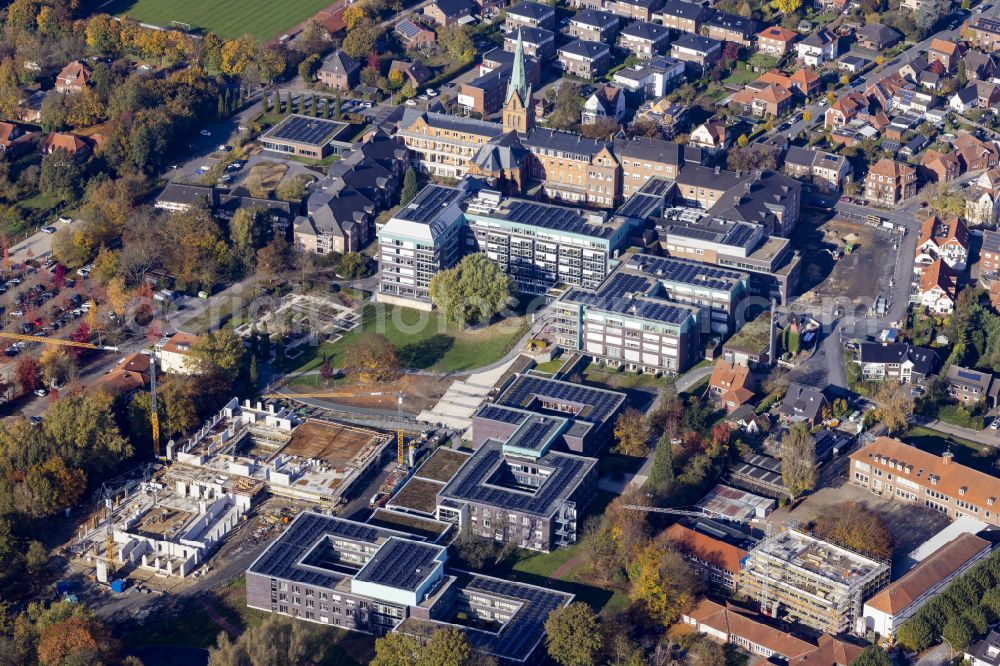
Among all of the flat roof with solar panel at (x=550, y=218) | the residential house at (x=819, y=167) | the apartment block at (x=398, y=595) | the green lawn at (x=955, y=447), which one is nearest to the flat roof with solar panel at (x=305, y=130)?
the flat roof with solar panel at (x=550, y=218)

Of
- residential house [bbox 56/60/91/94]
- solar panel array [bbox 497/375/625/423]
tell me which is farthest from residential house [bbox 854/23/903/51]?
residential house [bbox 56/60/91/94]

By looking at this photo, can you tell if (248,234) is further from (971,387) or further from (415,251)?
(971,387)

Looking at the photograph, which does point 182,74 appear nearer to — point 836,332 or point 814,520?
point 836,332

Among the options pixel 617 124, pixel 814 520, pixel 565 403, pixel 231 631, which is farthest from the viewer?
pixel 617 124

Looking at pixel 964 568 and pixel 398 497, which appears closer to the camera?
pixel 964 568

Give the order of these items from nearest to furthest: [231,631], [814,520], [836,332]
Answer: [231,631]
[814,520]
[836,332]

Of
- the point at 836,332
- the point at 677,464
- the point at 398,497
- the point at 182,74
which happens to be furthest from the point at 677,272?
the point at 182,74

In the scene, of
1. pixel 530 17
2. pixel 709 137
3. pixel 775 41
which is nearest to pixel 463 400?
pixel 709 137
